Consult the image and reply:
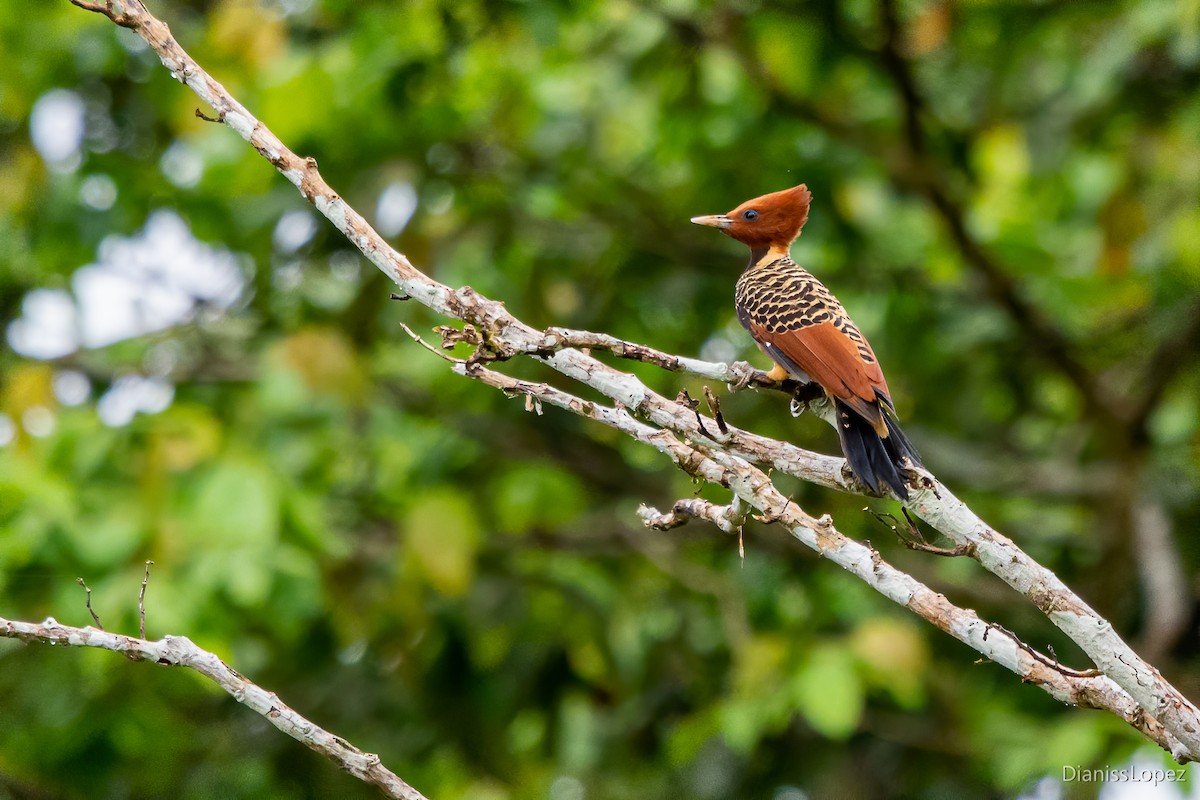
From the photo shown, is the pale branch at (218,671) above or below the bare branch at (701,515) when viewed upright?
below

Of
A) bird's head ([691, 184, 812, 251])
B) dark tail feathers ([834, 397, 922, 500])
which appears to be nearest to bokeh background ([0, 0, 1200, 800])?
bird's head ([691, 184, 812, 251])

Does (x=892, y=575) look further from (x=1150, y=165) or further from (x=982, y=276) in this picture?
(x=1150, y=165)

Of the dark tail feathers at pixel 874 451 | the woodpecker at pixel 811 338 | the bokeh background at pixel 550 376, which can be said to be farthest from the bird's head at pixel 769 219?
the bokeh background at pixel 550 376

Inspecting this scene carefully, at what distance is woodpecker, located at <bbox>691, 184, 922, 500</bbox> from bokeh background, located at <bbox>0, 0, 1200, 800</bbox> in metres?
1.77

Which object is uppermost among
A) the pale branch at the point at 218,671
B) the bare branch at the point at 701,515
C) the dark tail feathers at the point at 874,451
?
the dark tail feathers at the point at 874,451

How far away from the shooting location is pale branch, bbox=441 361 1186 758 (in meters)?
2.29

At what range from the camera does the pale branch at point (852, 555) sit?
7.52ft

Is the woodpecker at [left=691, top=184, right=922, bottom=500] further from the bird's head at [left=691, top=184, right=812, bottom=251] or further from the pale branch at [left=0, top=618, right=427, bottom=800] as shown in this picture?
the pale branch at [left=0, top=618, right=427, bottom=800]

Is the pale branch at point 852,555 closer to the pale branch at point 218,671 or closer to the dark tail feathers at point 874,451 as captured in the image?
the dark tail feathers at point 874,451

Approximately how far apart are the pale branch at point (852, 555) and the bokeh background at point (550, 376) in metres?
Result: 2.79

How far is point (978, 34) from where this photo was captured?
643 cm

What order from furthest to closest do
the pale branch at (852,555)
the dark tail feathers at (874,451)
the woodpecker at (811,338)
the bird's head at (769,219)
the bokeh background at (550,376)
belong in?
the bokeh background at (550,376) → the bird's head at (769,219) → the woodpecker at (811,338) → the dark tail feathers at (874,451) → the pale branch at (852,555)

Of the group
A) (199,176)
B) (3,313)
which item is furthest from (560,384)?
(3,313)

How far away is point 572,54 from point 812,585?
307 centimetres
